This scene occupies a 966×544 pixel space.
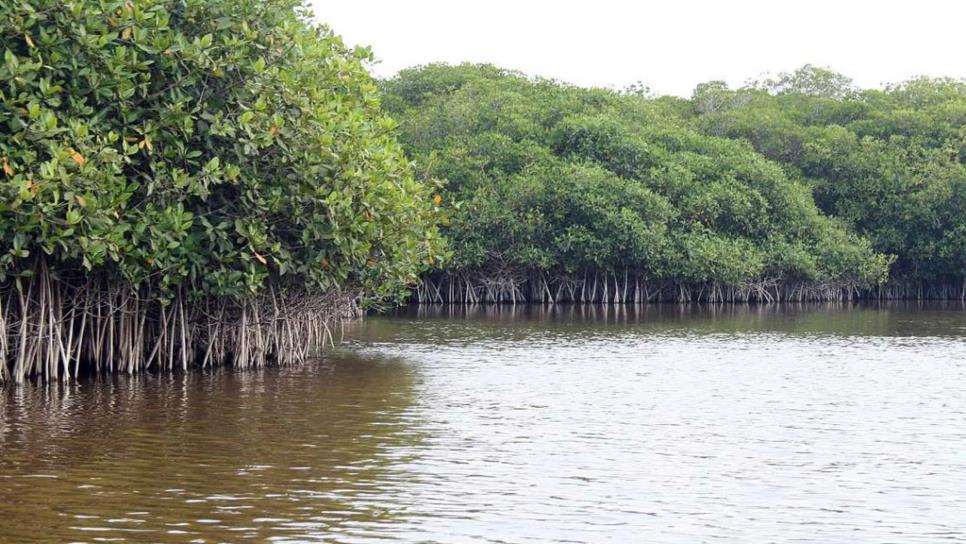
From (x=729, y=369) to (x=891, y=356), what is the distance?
5.04 meters

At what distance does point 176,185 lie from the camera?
19.1 meters

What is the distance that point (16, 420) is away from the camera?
51.7ft

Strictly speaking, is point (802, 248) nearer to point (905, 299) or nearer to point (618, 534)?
point (905, 299)

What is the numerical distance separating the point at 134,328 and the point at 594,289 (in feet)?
106

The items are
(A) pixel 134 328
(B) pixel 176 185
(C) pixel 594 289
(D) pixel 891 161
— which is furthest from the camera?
(D) pixel 891 161

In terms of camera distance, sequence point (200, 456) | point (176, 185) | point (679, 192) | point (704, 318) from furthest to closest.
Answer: point (679, 192) < point (704, 318) < point (176, 185) < point (200, 456)

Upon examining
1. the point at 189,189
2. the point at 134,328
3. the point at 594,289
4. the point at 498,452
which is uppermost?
the point at 189,189

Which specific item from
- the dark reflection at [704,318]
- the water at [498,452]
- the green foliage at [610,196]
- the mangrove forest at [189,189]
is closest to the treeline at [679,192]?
the green foliage at [610,196]

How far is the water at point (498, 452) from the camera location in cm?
1084

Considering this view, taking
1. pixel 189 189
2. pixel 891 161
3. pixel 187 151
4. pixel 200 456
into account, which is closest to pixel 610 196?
pixel 891 161

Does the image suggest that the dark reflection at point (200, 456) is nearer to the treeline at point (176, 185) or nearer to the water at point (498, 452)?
the water at point (498, 452)

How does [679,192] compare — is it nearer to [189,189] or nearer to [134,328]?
[134,328]

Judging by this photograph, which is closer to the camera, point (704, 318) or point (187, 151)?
point (187, 151)

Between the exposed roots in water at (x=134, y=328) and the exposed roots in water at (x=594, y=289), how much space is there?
2658 centimetres
